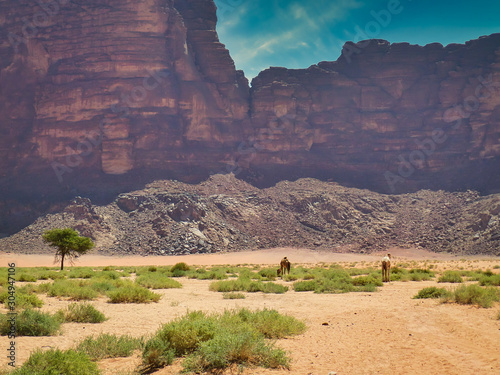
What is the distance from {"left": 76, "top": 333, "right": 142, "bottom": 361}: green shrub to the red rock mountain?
67.7m

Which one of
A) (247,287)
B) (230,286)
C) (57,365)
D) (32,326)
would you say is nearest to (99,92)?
(230,286)

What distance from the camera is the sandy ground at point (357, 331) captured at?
8.12 metres

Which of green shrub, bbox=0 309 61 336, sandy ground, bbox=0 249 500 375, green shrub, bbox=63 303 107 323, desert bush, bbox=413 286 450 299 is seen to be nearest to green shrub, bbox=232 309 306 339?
sandy ground, bbox=0 249 500 375

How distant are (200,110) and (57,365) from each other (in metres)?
83.6

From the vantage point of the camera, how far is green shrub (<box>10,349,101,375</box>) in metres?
6.92

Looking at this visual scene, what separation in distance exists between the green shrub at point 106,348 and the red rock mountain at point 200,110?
6771cm

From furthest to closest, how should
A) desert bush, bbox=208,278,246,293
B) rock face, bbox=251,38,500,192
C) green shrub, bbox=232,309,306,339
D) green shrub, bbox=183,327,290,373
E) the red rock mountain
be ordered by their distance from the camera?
1. rock face, bbox=251,38,500,192
2. the red rock mountain
3. desert bush, bbox=208,278,246,293
4. green shrub, bbox=232,309,306,339
5. green shrub, bbox=183,327,290,373

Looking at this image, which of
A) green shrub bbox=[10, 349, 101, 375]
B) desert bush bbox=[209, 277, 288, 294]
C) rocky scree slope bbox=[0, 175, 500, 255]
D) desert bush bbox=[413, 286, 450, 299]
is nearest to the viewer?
green shrub bbox=[10, 349, 101, 375]

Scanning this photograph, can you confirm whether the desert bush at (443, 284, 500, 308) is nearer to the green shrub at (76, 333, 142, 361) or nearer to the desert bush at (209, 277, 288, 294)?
the desert bush at (209, 277, 288, 294)

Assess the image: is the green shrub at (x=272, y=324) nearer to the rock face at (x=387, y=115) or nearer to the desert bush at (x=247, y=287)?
the desert bush at (x=247, y=287)

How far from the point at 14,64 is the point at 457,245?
264 ft

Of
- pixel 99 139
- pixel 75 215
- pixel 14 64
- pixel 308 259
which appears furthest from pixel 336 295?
pixel 14 64

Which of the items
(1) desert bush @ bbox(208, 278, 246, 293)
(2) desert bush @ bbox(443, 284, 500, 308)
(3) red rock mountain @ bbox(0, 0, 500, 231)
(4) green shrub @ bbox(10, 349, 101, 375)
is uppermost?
(3) red rock mountain @ bbox(0, 0, 500, 231)

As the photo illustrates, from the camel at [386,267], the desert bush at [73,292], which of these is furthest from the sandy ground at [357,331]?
the camel at [386,267]
